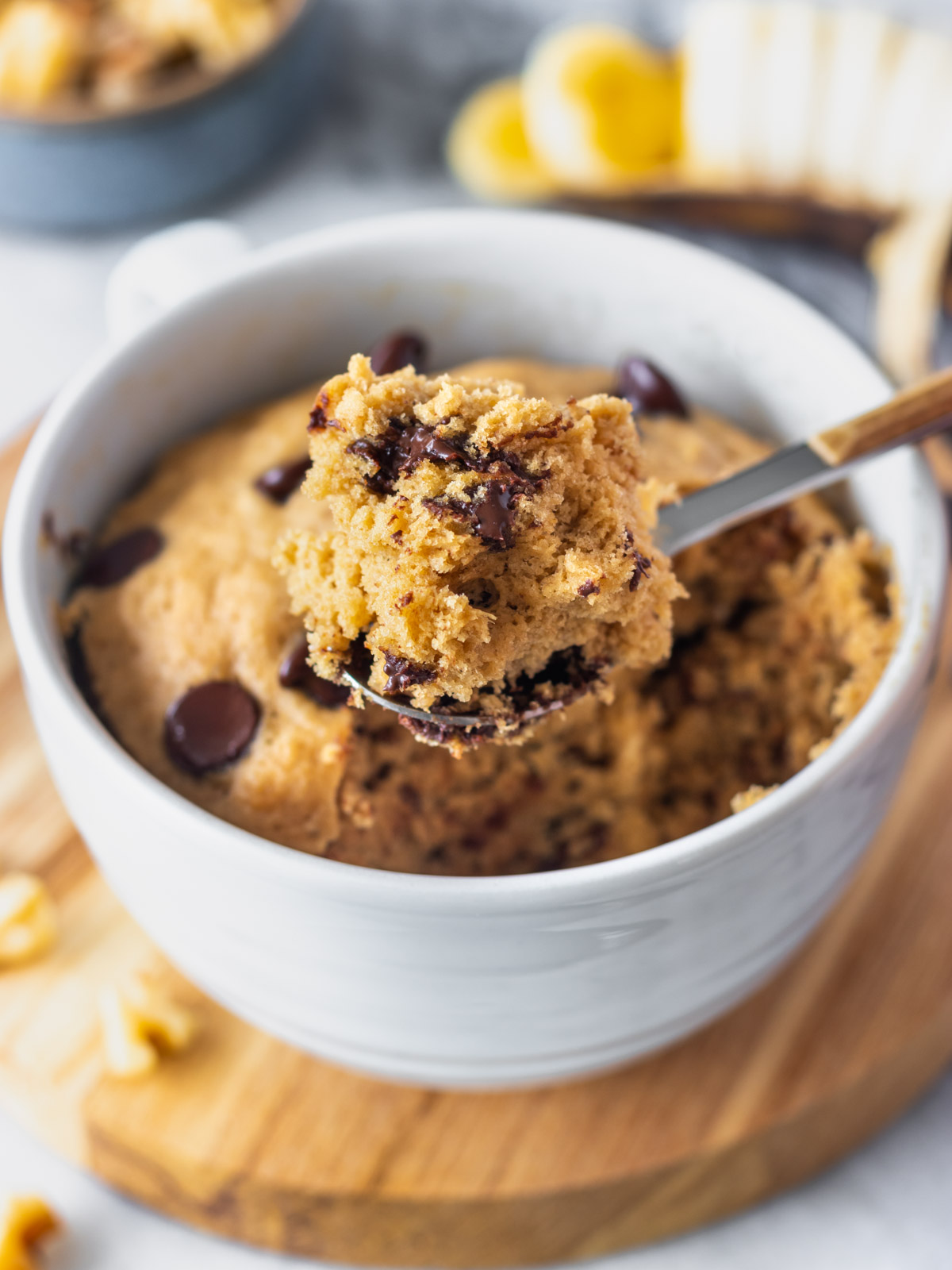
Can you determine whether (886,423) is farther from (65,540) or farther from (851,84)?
(851,84)

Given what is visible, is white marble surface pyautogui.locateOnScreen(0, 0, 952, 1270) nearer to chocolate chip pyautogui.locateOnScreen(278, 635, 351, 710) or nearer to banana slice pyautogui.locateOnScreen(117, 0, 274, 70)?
banana slice pyautogui.locateOnScreen(117, 0, 274, 70)

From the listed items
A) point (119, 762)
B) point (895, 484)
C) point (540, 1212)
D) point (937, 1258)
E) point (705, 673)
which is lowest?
point (937, 1258)


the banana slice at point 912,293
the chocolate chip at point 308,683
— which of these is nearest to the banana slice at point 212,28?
the banana slice at point 912,293

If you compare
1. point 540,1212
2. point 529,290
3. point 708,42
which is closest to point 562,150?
point 708,42

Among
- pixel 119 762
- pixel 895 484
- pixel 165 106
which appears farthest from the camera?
pixel 165 106

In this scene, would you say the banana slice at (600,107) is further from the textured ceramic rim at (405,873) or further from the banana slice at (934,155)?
the textured ceramic rim at (405,873)

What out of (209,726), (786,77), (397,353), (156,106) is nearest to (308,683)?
(209,726)

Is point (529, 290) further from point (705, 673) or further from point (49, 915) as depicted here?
point (49, 915)
